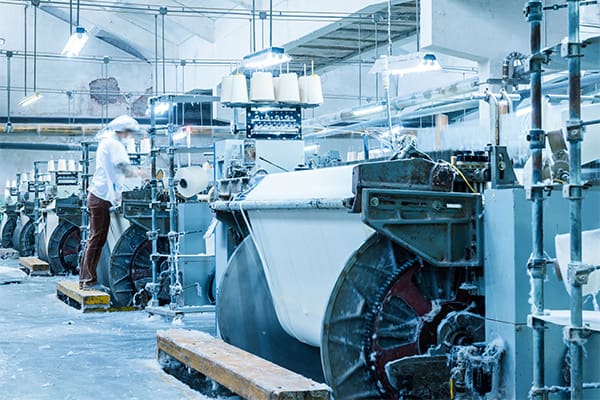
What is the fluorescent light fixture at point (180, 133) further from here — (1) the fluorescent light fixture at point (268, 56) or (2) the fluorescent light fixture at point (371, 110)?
(1) the fluorescent light fixture at point (268, 56)

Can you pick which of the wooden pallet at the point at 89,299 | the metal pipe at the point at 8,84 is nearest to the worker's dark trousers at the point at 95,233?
the wooden pallet at the point at 89,299

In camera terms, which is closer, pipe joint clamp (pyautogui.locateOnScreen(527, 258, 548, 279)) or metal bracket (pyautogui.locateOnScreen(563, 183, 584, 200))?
metal bracket (pyautogui.locateOnScreen(563, 183, 584, 200))

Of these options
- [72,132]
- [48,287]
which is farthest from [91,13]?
[48,287]

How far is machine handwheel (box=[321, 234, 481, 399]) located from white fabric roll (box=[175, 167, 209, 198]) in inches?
182

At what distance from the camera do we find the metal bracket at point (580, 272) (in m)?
2.84

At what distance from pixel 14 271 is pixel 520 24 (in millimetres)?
8394

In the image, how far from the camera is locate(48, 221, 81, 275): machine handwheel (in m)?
12.2

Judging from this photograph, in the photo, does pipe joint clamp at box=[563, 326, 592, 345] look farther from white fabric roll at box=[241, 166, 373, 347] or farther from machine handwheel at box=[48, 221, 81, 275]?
machine handwheel at box=[48, 221, 81, 275]

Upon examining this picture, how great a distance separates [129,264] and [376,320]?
5.26 meters

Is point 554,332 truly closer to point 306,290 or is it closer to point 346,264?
point 346,264

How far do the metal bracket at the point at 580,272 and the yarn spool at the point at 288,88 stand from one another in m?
4.37

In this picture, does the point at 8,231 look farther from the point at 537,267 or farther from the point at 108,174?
the point at 537,267

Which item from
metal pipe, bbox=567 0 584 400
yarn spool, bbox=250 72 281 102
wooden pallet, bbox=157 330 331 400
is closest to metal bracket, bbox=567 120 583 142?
metal pipe, bbox=567 0 584 400

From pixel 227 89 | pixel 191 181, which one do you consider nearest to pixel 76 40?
pixel 191 181
